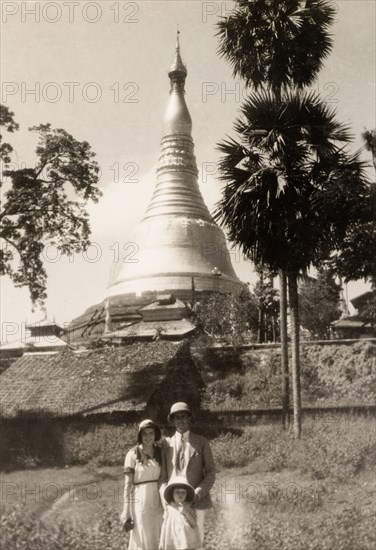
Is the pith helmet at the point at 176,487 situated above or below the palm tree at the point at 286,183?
below

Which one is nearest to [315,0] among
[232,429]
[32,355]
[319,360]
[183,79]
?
[319,360]

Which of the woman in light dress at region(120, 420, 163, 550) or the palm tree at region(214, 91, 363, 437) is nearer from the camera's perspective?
the woman in light dress at region(120, 420, 163, 550)

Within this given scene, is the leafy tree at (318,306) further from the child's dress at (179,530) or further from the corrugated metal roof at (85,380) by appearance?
the child's dress at (179,530)

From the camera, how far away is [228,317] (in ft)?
83.4

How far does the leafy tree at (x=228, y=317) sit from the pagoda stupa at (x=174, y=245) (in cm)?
444

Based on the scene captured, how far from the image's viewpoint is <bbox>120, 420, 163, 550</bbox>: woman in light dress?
6.68 metres

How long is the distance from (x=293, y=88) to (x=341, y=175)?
127 inches

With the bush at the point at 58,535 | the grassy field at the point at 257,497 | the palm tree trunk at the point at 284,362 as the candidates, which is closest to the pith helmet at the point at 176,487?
the grassy field at the point at 257,497

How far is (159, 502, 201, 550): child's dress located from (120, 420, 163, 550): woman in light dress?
32 centimetres

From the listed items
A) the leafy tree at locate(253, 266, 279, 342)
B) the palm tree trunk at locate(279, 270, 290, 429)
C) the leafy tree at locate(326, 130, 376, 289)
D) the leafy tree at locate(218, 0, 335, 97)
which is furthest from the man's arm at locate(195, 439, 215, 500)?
the leafy tree at locate(253, 266, 279, 342)

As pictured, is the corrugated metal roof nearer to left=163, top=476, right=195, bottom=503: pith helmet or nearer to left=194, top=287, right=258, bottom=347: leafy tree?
left=163, top=476, right=195, bottom=503: pith helmet

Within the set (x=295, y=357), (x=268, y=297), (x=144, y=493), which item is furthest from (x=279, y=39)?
(x=268, y=297)

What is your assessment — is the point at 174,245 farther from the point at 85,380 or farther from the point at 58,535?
the point at 58,535

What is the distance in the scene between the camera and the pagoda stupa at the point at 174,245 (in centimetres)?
A: 3247
